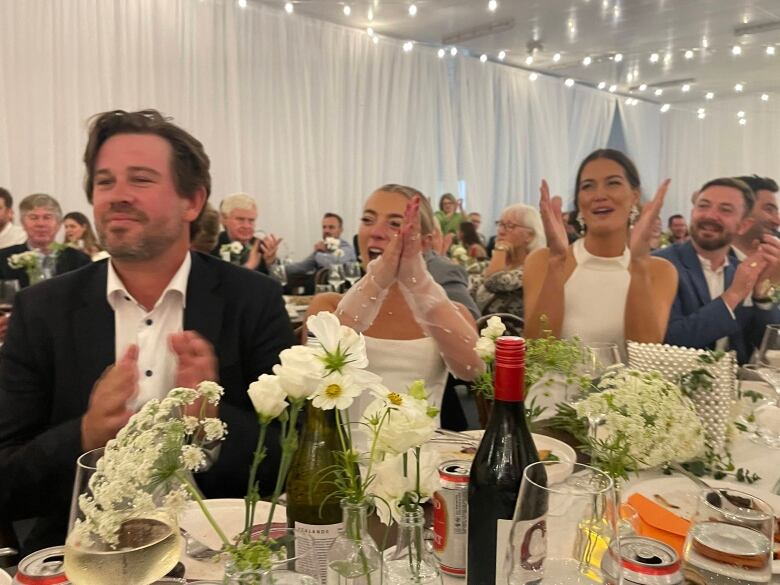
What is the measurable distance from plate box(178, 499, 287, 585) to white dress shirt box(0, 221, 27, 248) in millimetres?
4812

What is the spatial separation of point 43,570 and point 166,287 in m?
0.98

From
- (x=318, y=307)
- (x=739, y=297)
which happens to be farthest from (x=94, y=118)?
(x=739, y=297)

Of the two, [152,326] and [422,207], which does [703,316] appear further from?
[152,326]

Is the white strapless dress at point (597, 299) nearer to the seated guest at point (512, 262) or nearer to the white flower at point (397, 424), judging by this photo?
the seated guest at point (512, 262)

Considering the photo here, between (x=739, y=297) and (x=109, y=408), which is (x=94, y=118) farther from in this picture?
(x=739, y=297)

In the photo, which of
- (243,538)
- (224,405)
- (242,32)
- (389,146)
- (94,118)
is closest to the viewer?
(243,538)

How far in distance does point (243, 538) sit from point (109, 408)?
773 mm

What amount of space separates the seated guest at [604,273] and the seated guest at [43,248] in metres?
2.68

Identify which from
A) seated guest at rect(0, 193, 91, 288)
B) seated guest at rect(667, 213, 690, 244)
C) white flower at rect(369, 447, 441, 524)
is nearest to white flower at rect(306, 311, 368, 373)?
white flower at rect(369, 447, 441, 524)

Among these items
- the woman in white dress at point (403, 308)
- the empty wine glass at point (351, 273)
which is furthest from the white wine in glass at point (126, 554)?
the empty wine glass at point (351, 273)

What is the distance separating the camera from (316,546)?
0.84 m

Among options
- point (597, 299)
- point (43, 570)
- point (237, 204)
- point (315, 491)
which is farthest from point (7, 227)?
point (315, 491)

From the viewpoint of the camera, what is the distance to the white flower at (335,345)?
712 mm

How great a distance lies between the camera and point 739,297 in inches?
96.7
